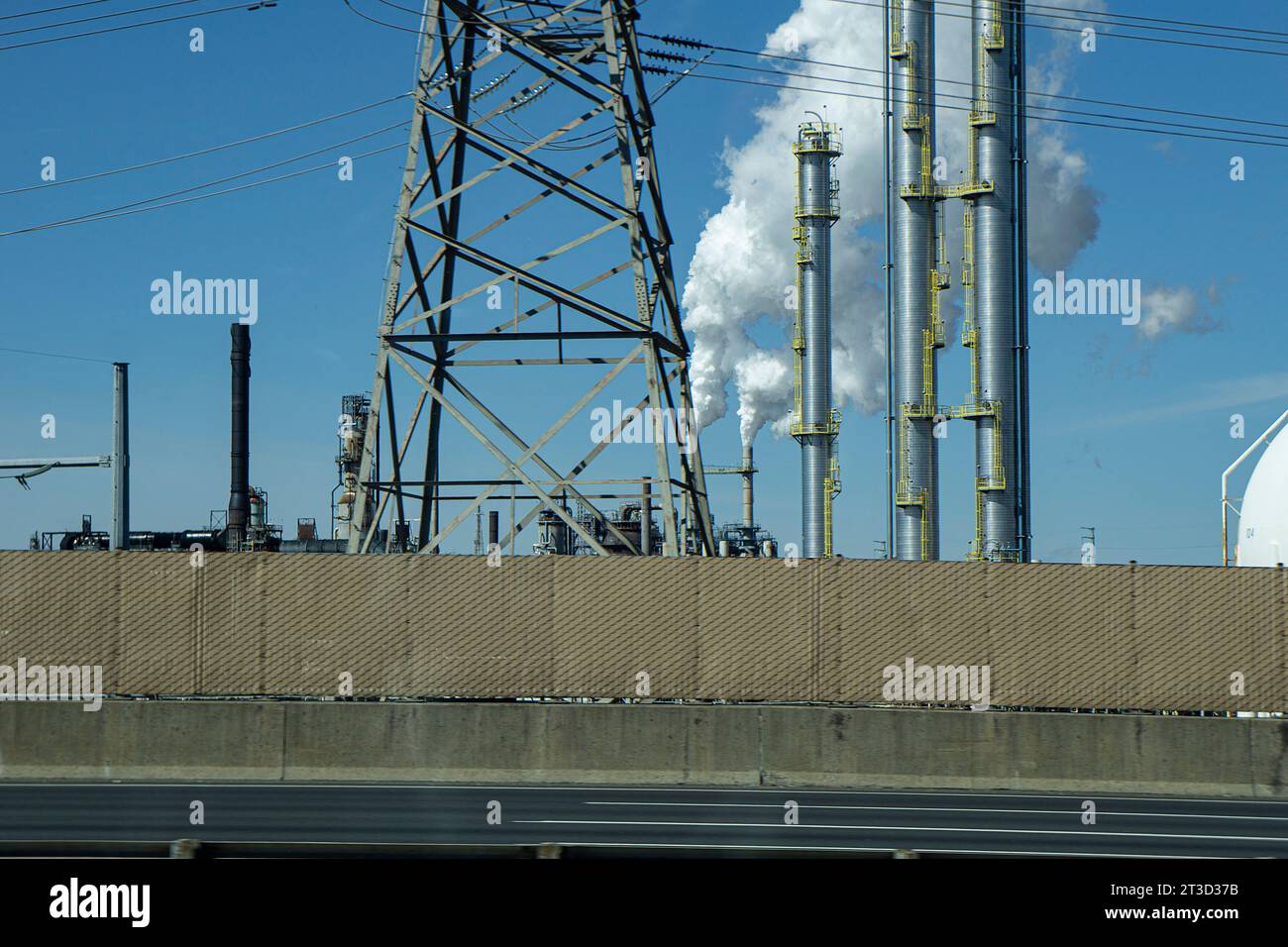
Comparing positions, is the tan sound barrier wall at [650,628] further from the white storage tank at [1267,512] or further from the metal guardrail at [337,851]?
the metal guardrail at [337,851]

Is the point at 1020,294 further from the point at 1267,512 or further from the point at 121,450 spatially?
the point at 121,450

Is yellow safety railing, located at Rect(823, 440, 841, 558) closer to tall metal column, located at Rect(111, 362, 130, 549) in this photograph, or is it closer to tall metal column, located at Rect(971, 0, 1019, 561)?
tall metal column, located at Rect(971, 0, 1019, 561)

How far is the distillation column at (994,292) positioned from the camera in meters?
50.4

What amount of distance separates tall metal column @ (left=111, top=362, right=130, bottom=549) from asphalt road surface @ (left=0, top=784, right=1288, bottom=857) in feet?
137

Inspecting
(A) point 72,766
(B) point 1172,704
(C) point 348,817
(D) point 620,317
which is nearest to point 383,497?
Answer: (D) point 620,317

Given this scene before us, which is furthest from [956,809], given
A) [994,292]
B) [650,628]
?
[994,292]

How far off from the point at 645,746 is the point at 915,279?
41.1 metres

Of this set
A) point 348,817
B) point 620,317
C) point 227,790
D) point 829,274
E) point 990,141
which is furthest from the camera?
point 829,274

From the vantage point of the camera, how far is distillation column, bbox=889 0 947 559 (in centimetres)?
5422

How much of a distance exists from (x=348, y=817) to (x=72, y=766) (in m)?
5.14

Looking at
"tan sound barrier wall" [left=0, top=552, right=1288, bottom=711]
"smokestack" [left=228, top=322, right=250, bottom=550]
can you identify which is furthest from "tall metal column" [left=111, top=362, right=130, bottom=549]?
"tan sound barrier wall" [left=0, top=552, right=1288, bottom=711]
